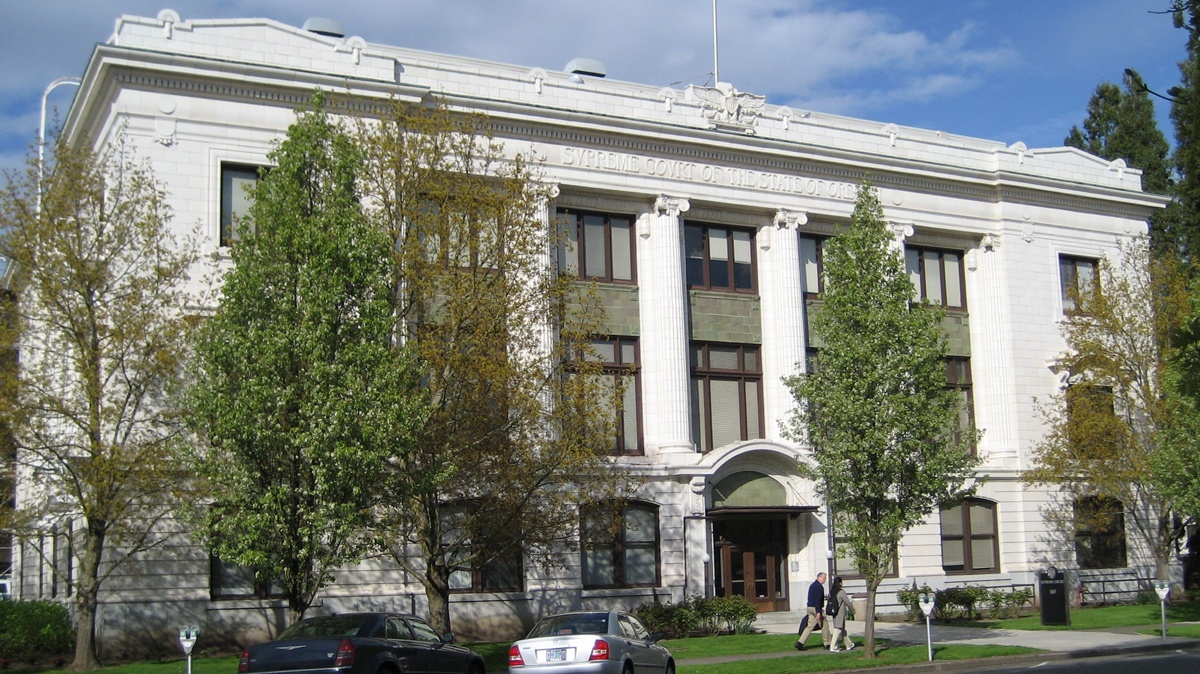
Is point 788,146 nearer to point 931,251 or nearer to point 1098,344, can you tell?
point 931,251

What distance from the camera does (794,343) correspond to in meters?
38.8

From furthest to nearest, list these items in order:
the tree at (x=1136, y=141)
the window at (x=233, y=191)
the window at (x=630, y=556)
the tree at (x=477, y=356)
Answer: the tree at (x=1136, y=141) < the window at (x=630, y=556) < the window at (x=233, y=191) < the tree at (x=477, y=356)

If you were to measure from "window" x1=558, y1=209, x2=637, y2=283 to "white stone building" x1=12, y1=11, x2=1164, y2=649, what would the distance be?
70 mm

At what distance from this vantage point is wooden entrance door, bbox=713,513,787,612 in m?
37.5

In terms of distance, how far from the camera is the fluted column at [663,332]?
36.7 metres

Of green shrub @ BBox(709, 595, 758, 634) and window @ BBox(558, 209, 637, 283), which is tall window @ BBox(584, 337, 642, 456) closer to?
window @ BBox(558, 209, 637, 283)

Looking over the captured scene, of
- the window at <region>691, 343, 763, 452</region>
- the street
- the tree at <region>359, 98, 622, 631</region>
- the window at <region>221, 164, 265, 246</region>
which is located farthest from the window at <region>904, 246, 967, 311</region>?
the window at <region>221, 164, 265, 246</region>

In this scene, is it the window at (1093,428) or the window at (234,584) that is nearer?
the window at (234,584)

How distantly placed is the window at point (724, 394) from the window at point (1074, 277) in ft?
41.4

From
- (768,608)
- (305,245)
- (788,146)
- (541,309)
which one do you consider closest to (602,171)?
(788,146)

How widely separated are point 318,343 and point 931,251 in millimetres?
28239

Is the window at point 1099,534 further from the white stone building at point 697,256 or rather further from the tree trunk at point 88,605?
the tree trunk at point 88,605

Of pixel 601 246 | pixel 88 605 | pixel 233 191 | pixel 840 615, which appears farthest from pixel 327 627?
pixel 601 246

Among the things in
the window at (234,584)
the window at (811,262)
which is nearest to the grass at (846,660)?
the window at (234,584)
